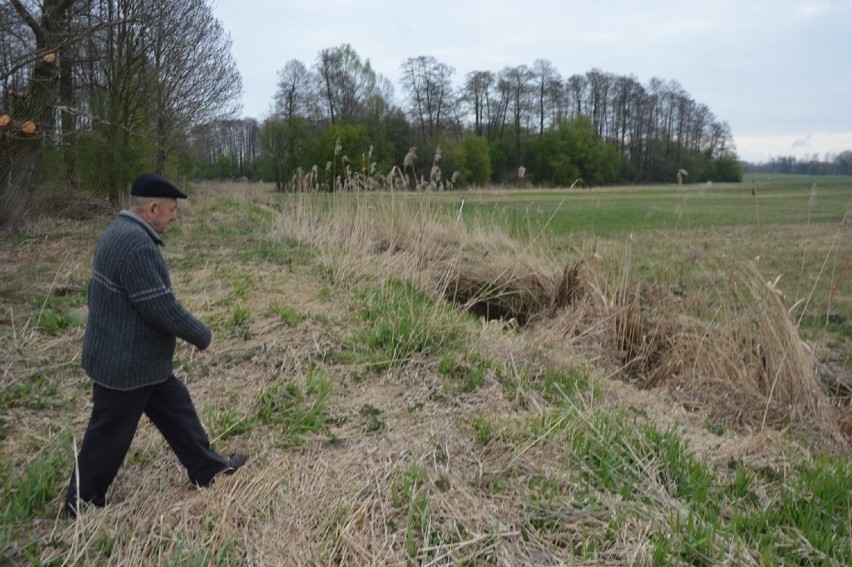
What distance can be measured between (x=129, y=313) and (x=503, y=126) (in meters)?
54.6

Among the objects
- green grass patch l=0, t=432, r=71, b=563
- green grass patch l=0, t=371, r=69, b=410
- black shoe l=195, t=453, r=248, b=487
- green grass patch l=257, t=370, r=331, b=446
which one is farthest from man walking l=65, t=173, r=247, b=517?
green grass patch l=0, t=371, r=69, b=410

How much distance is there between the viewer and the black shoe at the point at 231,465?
3236 millimetres

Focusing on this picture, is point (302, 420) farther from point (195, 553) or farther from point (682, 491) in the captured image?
point (682, 491)

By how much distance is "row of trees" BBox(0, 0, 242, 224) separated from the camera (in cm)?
1139

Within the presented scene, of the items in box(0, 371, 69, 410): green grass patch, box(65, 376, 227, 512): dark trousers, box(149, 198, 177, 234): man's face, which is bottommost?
box(0, 371, 69, 410): green grass patch

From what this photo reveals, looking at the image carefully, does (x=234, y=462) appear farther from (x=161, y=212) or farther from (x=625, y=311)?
(x=625, y=311)

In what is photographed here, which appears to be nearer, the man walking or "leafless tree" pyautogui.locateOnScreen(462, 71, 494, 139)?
the man walking

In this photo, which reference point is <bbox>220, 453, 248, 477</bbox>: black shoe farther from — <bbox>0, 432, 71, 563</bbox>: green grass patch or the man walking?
<bbox>0, 432, 71, 563</bbox>: green grass patch

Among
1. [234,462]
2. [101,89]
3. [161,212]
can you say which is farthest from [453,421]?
[101,89]

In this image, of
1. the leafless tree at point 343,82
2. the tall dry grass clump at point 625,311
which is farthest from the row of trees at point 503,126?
the tall dry grass clump at point 625,311

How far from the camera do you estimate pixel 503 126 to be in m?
55.2

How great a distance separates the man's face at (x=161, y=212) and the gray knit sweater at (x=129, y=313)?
97 millimetres

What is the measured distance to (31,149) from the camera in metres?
12.0

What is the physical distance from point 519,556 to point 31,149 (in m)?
12.7
